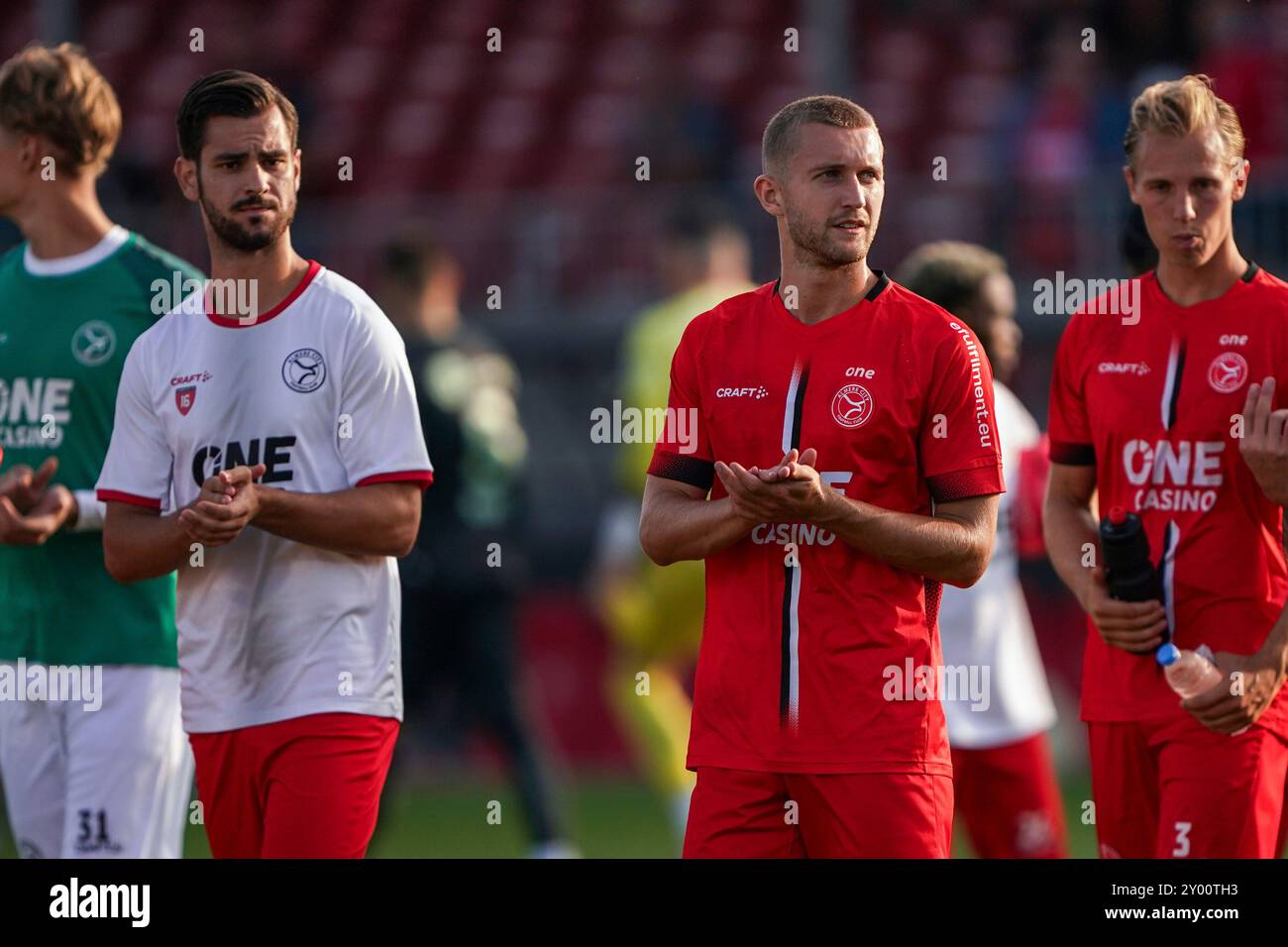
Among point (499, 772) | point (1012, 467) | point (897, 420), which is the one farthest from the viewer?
point (499, 772)

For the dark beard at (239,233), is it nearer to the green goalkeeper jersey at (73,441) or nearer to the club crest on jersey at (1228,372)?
the green goalkeeper jersey at (73,441)

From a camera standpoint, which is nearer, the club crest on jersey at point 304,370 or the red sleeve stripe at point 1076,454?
the club crest on jersey at point 304,370

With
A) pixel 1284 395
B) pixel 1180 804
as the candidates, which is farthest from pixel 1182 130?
pixel 1180 804

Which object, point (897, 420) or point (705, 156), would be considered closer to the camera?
point (897, 420)

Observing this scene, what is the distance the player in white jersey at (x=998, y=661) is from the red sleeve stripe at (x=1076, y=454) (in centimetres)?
87

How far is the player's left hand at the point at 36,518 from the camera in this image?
477 cm

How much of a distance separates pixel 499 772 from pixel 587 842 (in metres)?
2.26

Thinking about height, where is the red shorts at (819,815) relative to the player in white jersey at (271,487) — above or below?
below

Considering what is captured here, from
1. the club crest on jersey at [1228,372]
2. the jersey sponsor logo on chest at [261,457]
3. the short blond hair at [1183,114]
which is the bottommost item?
the jersey sponsor logo on chest at [261,457]

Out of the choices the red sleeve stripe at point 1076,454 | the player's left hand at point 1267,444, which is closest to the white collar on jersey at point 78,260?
the red sleeve stripe at point 1076,454

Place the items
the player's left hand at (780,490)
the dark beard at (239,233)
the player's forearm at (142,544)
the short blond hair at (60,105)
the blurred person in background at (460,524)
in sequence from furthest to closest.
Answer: the blurred person in background at (460,524) < the short blond hair at (60,105) < the dark beard at (239,233) < the player's forearm at (142,544) < the player's left hand at (780,490)

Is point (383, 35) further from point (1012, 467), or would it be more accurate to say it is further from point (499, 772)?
point (1012, 467)

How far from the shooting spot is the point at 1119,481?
4598 millimetres

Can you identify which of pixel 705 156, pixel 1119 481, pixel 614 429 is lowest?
pixel 1119 481
